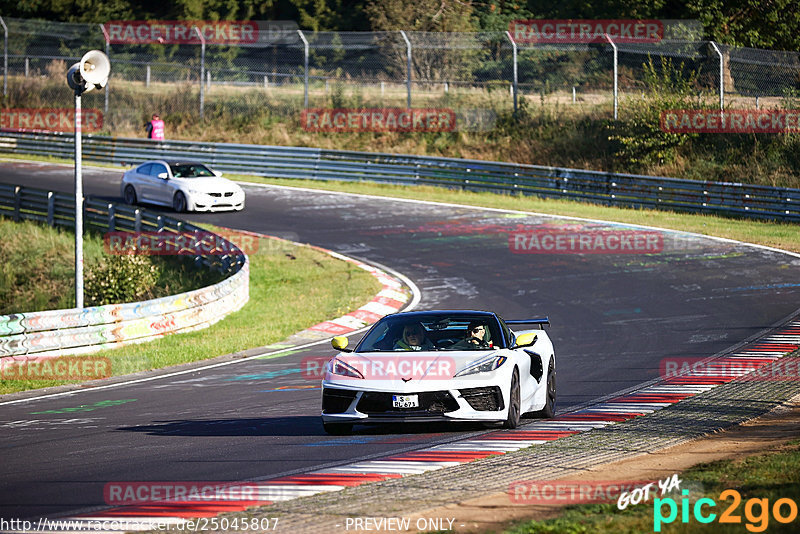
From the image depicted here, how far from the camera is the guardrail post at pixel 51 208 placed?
30.9 meters

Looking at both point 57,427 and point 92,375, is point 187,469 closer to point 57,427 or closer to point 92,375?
point 57,427

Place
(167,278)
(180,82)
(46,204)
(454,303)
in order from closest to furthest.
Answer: (454,303) → (167,278) → (46,204) → (180,82)

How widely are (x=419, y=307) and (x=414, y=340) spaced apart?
9.02m

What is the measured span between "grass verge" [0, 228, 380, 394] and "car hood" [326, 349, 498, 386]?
20.4 ft

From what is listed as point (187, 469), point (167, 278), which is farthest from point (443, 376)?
point (167, 278)

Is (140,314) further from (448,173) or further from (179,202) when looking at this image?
(448,173)

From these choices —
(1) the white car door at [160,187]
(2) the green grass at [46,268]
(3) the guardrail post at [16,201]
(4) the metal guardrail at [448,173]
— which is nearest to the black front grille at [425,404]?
(2) the green grass at [46,268]

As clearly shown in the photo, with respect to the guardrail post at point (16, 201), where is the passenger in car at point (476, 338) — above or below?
above

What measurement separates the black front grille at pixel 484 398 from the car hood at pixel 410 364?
0.23 meters

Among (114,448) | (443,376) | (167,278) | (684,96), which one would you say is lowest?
(167,278)

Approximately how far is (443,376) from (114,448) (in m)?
3.08

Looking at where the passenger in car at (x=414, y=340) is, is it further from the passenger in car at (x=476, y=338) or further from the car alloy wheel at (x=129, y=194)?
the car alloy wheel at (x=129, y=194)

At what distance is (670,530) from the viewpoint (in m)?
6.11

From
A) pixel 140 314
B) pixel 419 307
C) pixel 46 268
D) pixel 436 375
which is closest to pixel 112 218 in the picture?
pixel 46 268
